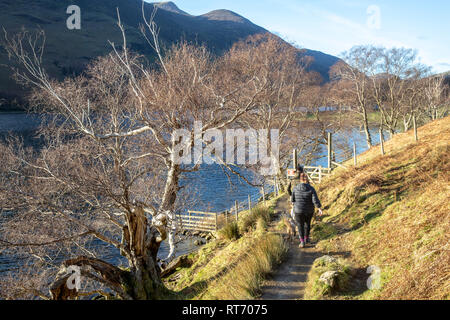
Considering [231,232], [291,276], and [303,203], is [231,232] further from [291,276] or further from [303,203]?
[291,276]

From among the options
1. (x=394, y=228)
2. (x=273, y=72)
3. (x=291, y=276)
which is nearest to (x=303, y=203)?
(x=291, y=276)

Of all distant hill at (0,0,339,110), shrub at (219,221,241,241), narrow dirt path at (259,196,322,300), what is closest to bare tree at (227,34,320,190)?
shrub at (219,221,241,241)

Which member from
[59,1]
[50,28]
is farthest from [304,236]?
[59,1]

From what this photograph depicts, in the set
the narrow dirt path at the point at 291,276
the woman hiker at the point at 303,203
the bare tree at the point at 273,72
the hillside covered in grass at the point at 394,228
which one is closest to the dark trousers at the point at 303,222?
the woman hiker at the point at 303,203

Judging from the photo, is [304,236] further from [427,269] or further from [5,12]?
[5,12]

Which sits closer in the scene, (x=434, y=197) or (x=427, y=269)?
(x=427, y=269)

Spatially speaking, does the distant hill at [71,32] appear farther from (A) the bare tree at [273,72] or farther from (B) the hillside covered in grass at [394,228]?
(B) the hillside covered in grass at [394,228]

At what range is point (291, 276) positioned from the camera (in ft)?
18.5

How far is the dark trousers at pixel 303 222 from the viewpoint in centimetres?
677

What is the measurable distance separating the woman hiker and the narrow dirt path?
40 cm

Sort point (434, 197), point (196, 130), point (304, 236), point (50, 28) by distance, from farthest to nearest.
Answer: point (50, 28)
point (196, 130)
point (304, 236)
point (434, 197)

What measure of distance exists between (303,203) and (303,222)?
521mm

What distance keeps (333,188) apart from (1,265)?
59.2ft
